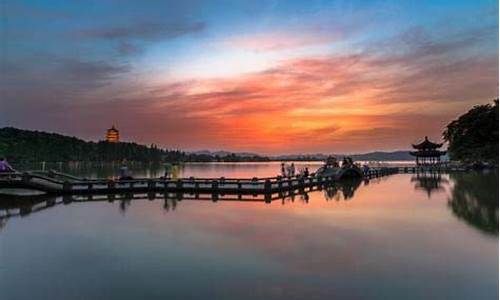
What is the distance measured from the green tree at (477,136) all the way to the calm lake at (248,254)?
33.7 feet

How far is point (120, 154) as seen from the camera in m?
115

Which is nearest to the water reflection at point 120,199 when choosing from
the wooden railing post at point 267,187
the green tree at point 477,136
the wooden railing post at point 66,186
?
the wooden railing post at point 267,187

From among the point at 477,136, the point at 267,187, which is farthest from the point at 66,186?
the point at 477,136

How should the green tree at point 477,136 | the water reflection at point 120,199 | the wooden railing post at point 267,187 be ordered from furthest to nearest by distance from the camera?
the green tree at point 477,136 → the wooden railing post at point 267,187 → the water reflection at point 120,199

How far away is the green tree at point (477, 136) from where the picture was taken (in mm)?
22484

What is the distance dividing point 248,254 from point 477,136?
20.7 metres

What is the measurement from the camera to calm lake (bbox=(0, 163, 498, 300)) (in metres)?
5.75

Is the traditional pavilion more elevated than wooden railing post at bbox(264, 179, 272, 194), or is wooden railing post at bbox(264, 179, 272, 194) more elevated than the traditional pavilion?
the traditional pavilion

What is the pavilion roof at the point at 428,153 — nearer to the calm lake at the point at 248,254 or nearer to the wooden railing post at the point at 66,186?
the calm lake at the point at 248,254

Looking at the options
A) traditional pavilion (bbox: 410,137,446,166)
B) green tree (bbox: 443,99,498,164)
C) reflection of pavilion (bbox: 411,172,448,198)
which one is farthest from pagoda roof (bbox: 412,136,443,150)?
green tree (bbox: 443,99,498,164)

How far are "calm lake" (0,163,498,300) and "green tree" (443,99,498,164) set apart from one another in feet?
33.7

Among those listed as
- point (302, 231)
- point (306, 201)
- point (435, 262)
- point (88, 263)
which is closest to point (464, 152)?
point (306, 201)

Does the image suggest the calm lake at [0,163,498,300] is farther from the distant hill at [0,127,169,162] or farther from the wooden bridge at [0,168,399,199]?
the distant hill at [0,127,169,162]

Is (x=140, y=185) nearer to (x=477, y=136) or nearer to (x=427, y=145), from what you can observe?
(x=477, y=136)
